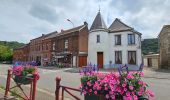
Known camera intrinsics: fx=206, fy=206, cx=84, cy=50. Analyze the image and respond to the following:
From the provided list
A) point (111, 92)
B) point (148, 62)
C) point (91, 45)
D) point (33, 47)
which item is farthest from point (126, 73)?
point (33, 47)

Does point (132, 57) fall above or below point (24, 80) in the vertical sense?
above

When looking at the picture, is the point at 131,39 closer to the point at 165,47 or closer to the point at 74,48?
the point at 165,47

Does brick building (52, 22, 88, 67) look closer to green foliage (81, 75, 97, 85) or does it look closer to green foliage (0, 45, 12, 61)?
green foliage (81, 75, 97, 85)

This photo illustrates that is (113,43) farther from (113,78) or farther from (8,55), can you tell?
(8,55)

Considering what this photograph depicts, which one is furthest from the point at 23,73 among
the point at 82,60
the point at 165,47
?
the point at 165,47

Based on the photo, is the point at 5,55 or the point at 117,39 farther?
the point at 5,55

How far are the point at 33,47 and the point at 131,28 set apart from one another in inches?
1299

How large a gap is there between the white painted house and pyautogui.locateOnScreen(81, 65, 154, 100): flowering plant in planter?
25.9m

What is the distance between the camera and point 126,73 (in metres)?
3.46

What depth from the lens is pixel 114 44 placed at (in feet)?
103

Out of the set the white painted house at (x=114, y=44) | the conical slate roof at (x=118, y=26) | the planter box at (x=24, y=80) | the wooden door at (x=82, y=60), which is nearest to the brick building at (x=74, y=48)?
the wooden door at (x=82, y=60)

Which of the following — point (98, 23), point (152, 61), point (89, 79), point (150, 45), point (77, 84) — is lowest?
point (77, 84)

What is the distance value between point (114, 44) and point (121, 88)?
1121 inches

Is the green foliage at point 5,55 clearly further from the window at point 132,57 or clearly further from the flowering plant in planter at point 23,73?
the flowering plant in planter at point 23,73
